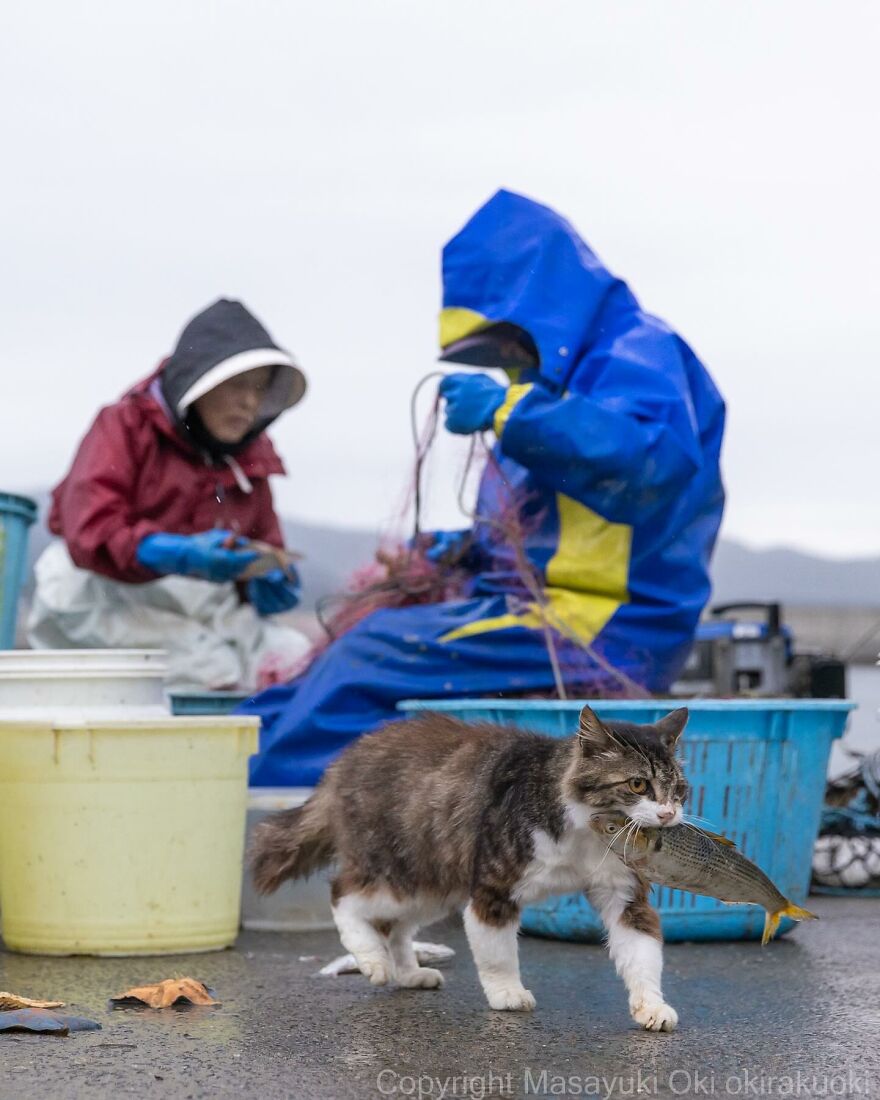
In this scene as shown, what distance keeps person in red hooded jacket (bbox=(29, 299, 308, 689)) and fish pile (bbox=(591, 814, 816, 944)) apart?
2622mm

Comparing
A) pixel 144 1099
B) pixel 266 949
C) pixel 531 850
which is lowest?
pixel 266 949

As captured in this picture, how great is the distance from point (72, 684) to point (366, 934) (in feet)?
3.83

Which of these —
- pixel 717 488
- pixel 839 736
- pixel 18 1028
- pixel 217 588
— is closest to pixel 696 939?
pixel 839 736

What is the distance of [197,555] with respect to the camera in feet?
17.9

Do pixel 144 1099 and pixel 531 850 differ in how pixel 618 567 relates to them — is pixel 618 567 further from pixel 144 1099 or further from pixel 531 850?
pixel 144 1099

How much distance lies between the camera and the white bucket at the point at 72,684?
4.27 m

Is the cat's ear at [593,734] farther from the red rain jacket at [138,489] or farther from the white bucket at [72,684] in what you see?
the red rain jacket at [138,489]

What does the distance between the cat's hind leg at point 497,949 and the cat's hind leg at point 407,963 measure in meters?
0.34

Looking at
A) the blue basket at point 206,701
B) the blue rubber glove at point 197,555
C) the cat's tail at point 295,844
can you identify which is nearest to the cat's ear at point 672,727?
the cat's tail at point 295,844

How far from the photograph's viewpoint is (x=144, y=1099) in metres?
2.58

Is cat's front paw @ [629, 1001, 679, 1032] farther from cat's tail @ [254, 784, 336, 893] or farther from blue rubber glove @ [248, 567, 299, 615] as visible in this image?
blue rubber glove @ [248, 567, 299, 615]

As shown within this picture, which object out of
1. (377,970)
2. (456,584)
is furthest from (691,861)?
(456,584)

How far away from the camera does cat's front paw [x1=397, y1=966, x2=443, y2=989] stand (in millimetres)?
3660

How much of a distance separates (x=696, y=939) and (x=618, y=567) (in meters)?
1.08
